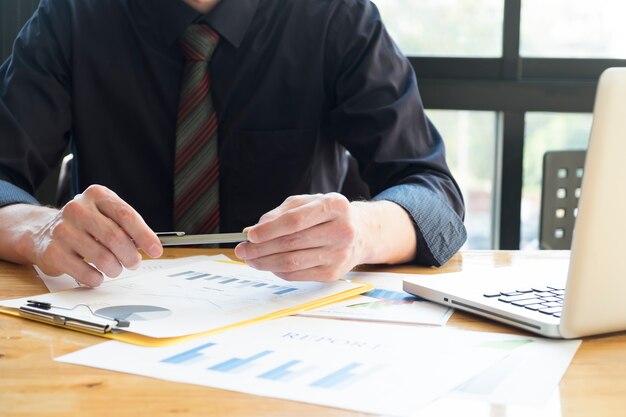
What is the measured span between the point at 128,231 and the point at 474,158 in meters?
1.96

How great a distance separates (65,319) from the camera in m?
0.86

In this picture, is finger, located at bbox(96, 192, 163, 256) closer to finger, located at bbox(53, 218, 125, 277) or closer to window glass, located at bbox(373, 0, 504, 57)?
finger, located at bbox(53, 218, 125, 277)

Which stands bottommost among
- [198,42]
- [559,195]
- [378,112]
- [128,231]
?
[559,195]

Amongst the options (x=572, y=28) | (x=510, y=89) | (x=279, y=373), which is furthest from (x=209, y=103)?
(x=572, y=28)

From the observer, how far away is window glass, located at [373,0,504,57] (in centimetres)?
266

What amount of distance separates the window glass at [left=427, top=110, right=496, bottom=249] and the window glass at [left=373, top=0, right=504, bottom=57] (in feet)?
0.69

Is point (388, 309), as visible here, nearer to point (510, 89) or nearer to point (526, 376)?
point (526, 376)

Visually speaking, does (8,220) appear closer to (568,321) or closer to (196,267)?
(196,267)

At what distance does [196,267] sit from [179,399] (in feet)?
1.82

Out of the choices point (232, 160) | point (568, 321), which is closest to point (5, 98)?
point (232, 160)

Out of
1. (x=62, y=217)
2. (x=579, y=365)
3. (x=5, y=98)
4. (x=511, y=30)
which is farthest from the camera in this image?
(x=511, y=30)

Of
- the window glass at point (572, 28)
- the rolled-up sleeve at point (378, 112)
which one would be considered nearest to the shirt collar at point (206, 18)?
the rolled-up sleeve at point (378, 112)

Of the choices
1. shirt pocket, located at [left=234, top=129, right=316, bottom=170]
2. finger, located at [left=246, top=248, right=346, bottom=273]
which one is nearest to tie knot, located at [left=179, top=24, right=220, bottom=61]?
shirt pocket, located at [left=234, top=129, right=316, bottom=170]

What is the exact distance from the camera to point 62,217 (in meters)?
1.05
